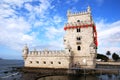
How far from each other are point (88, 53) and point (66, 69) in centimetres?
725

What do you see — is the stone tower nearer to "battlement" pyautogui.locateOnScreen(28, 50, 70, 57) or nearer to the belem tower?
the belem tower

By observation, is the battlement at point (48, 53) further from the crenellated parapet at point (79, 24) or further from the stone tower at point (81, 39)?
the crenellated parapet at point (79, 24)

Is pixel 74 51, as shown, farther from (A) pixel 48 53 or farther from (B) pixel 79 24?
(B) pixel 79 24

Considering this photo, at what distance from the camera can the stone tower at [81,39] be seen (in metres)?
38.1

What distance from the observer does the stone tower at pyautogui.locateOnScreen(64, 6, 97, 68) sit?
3811 centimetres

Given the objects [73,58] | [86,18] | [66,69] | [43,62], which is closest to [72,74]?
[66,69]

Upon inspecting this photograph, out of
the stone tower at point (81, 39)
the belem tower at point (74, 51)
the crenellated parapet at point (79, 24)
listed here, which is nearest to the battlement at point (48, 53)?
the belem tower at point (74, 51)

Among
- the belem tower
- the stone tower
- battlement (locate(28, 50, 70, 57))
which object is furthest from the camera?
battlement (locate(28, 50, 70, 57))

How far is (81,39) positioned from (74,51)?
3674 millimetres

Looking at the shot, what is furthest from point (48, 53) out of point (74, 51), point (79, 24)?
point (79, 24)

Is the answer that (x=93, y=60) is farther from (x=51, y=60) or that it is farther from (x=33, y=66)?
(x=33, y=66)

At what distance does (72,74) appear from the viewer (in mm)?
34250

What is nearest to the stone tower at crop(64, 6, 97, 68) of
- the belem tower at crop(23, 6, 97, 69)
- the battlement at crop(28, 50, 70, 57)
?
the belem tower at crop(23, 6, 97, 69)

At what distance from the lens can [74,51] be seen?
39906 millimetres
